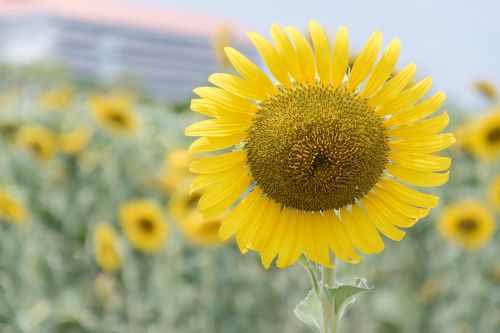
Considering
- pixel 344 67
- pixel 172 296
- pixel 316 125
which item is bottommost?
pixel 172 296

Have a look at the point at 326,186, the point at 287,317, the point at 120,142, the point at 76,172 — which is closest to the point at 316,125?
the point at 326,186

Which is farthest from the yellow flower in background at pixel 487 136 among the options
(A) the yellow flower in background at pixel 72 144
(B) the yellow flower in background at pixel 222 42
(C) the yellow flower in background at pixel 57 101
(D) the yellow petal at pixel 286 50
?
(C) the yellow flower in background at pixel 57 101

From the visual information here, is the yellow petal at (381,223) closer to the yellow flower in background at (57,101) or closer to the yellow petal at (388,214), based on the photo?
the yellow petal at (388,214)

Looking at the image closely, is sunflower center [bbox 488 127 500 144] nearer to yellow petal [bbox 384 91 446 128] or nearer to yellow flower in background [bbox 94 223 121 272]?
yellow flower in background [bbox 94 223 121 272]

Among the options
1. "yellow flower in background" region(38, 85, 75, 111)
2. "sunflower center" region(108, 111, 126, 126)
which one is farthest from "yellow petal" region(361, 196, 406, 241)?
"yellow flower in background" region(38, 85, 75, 111)

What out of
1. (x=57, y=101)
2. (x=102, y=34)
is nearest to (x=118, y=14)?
(x=102, y=34)

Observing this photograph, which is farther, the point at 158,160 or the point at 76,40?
the point at 76,40

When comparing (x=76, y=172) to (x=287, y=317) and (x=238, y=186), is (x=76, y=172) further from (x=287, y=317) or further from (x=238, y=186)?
(x=238, y=186)

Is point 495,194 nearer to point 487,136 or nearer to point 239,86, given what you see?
point 487,136
